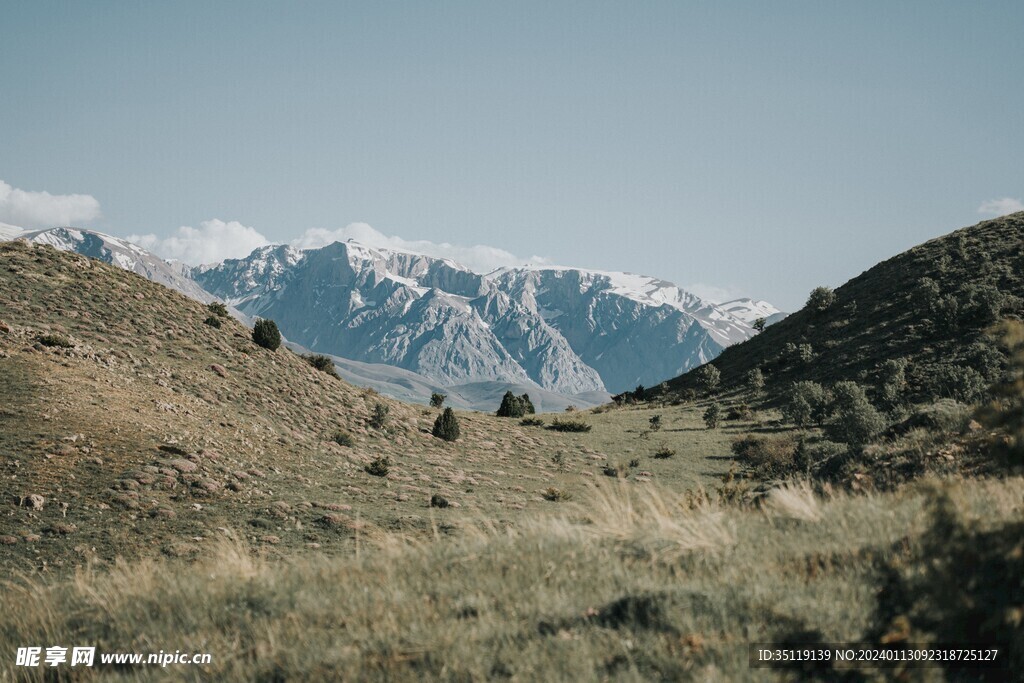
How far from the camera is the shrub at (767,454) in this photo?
30859mm

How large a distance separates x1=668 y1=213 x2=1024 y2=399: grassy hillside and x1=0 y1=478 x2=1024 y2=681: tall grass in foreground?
38.6m

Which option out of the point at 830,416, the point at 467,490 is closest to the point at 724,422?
the point at 830,416

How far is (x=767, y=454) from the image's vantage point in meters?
35.4

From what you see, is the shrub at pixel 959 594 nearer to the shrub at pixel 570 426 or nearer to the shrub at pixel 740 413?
the shrub at pixel 570 426

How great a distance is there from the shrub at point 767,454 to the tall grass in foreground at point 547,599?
25203 millimetres

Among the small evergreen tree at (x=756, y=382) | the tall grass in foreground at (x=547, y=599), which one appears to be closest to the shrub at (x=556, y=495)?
the tall grass in foreground at (x=547, y=599)

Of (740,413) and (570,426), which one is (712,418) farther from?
(570,426)

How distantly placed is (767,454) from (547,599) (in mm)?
33404

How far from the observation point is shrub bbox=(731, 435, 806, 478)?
30.9m

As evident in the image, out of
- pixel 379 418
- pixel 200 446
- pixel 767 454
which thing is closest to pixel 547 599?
pixel 200 446

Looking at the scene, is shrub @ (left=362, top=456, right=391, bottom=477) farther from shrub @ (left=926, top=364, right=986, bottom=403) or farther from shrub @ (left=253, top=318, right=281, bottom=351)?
shrub @ (left=926, top=364, right=986, bottom=403)

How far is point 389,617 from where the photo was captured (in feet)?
18.5

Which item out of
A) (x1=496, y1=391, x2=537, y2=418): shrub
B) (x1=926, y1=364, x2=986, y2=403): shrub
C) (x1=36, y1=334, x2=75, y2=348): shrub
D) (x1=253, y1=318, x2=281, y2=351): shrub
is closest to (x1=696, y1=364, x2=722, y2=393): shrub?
(x1=496, y1=391, x2=537, y2=418): shrub

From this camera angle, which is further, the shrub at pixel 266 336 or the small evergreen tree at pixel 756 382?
the small evergreen tree at pixel 756 382
